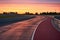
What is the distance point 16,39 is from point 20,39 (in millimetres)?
323

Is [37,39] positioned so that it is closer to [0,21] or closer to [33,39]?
[33,39]

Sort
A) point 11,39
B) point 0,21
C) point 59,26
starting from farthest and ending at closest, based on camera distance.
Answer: point 0,21, point 59,26, point 11,39

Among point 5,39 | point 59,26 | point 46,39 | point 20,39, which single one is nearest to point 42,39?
point 46,39

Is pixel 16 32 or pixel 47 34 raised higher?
pixel 47 34

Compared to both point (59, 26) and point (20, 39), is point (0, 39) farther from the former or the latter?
point (59, 26)

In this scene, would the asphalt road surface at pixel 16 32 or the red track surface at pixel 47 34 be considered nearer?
the red track surface at pixel 47 34

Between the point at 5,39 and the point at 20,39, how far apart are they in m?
1.17

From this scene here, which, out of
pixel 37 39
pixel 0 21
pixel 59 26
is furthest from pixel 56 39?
pixel 0 21

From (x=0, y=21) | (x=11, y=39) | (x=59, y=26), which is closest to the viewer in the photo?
(x=11, y=39)

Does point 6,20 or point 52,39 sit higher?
point 52,39

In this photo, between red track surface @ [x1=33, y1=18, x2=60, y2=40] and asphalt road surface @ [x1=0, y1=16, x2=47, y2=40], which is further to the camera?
asphalt road surface @ [x1=0, y1=16, x2=47, y2=40]

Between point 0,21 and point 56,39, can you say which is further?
point 0,21

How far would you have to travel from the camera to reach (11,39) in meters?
18.0

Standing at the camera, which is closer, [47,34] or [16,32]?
[47,34]
